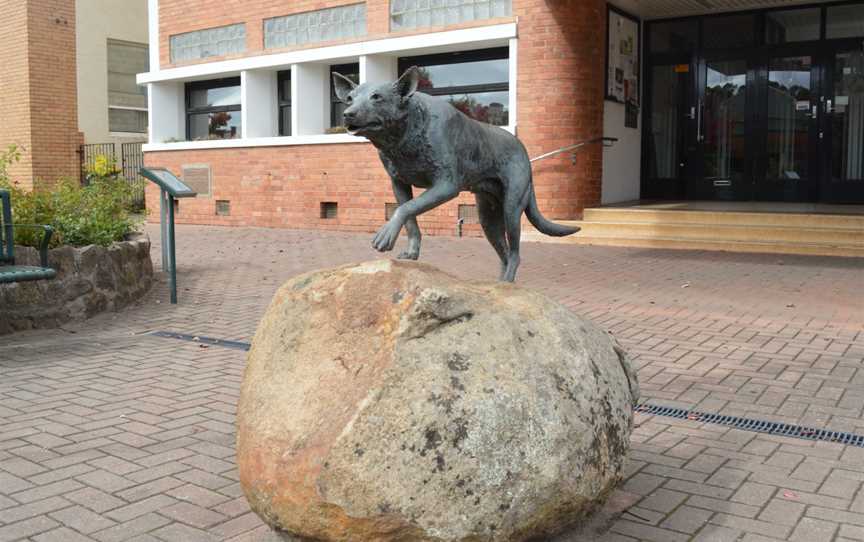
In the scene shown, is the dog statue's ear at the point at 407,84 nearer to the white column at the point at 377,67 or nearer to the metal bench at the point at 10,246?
the metal bench at the point at 10,246

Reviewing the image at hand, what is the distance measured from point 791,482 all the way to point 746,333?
340cm

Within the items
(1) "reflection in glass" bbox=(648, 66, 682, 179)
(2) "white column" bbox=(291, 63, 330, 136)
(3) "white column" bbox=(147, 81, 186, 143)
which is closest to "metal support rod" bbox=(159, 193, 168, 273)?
(2) "white column" bbox=(291, 63, 330, 136)

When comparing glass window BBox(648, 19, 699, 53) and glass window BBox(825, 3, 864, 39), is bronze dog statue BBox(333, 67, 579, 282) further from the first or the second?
glass window BBox(648, 19, 699, 53)

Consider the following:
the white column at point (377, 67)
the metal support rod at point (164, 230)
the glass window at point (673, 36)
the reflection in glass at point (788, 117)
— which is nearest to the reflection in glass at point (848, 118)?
the reflection in glass at point (788, 117)

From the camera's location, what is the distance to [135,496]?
143 inches

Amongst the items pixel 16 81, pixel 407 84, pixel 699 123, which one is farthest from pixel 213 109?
pixel 407 84

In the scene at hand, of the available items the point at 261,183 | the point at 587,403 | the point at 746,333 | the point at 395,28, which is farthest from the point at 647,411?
the point at 261,183

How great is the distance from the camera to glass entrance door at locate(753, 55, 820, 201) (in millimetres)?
15273

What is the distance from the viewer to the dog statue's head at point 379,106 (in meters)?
4.02

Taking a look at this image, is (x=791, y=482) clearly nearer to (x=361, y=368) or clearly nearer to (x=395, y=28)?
(x=361, y=368)

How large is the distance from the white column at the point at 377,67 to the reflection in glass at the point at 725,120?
6.00m

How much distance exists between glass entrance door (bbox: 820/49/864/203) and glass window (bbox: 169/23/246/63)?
37.6ft

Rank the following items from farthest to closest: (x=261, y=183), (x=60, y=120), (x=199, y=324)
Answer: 1. (x=60, y=120)
2. (x=261, y=183)
3. (x=199, y=324)

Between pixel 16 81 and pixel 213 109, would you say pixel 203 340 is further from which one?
pixel 16 81
